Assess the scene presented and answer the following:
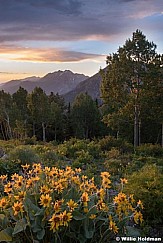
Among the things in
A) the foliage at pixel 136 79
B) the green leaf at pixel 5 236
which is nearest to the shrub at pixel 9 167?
the green leaf at pixel 5 236

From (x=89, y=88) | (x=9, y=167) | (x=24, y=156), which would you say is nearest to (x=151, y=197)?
(x=9, y=167)

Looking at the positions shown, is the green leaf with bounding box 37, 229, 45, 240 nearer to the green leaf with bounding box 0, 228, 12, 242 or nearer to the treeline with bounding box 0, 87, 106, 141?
the green leaf with bounding box 0, 228, 12, 242

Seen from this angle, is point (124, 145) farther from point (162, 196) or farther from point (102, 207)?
point (102, 207)

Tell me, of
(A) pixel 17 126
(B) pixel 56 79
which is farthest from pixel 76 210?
(B) pixel 56 79

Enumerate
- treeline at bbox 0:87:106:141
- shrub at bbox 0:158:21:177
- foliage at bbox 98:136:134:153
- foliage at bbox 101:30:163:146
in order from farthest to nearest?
treeline at bbox 0:87:106:141 → foliage at bbox 101:30:163:146 → foliage at bbox 98:136:134:153 → shrub at bbox 0:158:21:177

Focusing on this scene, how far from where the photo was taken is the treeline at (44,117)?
31.2m

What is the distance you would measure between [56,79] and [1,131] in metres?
158

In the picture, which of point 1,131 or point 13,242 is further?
point 1,131

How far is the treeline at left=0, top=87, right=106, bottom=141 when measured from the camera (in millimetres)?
31219

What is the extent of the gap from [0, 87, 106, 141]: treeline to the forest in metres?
0.13

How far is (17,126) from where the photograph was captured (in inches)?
1220

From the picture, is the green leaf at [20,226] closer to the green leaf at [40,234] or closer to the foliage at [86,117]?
the green leaf at [40,234]

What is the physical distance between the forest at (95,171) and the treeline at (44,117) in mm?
127

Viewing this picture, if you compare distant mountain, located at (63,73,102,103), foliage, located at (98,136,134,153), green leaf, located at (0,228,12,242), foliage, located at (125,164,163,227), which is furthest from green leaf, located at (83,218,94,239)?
distant mountain, located at (63,73,102,103)
